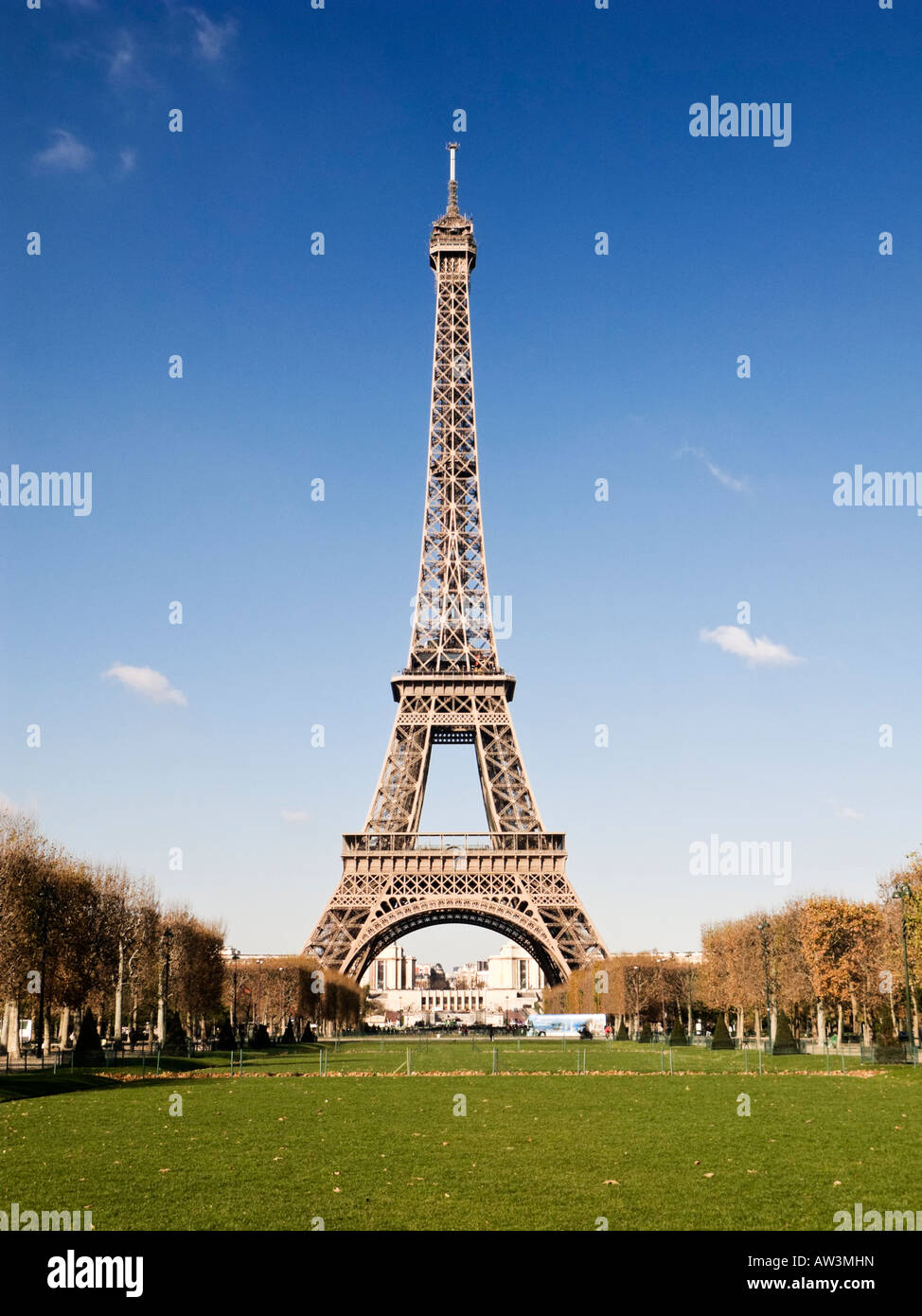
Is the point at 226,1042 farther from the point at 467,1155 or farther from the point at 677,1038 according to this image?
the point at 467,1155

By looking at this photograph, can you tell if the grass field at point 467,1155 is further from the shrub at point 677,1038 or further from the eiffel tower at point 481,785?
the eiffel tower at point 481,785

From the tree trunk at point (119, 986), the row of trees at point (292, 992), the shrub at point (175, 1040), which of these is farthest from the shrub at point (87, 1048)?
the row of trees at point (292, 992)

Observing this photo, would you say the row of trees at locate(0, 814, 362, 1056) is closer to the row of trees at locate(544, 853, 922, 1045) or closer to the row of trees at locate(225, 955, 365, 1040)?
the row of trees at locate(225, 955, 365, 1040)

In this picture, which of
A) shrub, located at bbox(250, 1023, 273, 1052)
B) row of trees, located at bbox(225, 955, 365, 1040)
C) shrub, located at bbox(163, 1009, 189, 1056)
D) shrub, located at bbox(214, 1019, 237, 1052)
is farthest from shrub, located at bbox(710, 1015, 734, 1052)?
shrub, located at bbox(163, 1009, 189, 1056)

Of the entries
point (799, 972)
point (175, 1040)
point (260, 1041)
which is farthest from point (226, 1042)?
point (799, 972)

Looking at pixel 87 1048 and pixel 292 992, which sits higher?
pixel 87 1048

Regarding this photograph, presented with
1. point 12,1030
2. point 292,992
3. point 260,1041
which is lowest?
point 260,1041
